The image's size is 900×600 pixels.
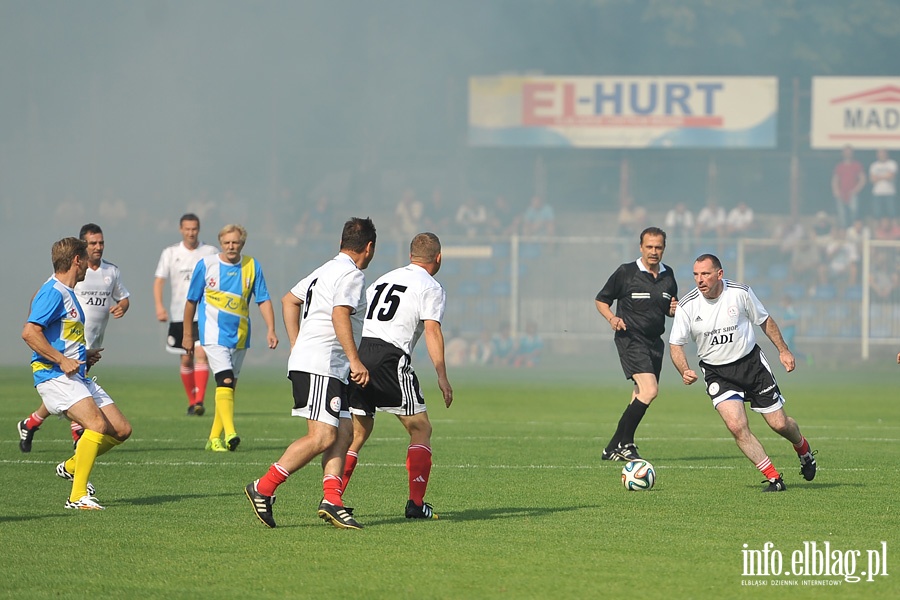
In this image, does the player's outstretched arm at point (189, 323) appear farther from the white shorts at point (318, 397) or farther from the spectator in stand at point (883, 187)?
the spectator in stand at point (883, 187)

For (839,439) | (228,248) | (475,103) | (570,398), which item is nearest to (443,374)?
(228,248)

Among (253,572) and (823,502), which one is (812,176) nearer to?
(823,502)

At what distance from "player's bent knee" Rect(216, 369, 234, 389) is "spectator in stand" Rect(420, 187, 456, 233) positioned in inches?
778

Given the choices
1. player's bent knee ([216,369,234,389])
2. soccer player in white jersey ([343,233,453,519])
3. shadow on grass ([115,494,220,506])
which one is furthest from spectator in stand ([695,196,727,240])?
soccer player in white jersey ([343,233,453,519])

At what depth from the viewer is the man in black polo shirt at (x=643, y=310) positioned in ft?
38.0

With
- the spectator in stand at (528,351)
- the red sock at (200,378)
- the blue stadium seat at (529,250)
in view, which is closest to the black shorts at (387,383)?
the red sock at (200,378)

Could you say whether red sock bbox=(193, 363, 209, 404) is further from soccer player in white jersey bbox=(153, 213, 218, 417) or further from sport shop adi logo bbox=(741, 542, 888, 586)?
sport shop adi logo bbox=(741, 542, 888, 586)

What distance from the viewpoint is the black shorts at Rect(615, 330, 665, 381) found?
462 inches

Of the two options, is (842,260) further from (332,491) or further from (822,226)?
(332,491)

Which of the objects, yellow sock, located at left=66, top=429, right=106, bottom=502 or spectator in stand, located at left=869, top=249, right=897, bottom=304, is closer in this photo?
yellow sock, located at left=66, top=429, right=106, bottom=502

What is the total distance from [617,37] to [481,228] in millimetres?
7653

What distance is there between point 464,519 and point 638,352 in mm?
4159

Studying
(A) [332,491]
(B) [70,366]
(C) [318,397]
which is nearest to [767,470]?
(A) [332,491]

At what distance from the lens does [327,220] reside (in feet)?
105
